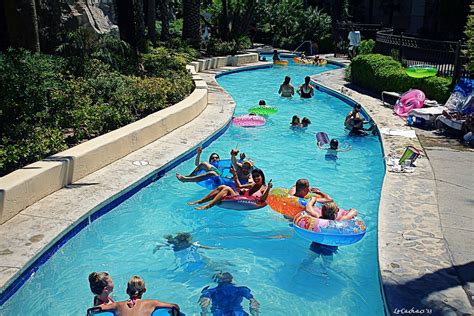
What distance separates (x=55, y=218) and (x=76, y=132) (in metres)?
3.26

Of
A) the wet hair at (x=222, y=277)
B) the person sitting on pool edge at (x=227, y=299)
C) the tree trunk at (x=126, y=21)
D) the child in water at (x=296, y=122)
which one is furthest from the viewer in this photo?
the tree trunk at (x=126, y=21)

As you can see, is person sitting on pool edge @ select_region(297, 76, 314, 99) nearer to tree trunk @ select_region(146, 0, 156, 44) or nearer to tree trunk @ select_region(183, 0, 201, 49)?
tree trunk @ select_region(146, 0, 156, 44)

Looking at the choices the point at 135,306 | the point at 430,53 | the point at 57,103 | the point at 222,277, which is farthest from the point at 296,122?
the point at 135,306

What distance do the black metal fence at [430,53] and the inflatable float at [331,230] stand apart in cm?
931

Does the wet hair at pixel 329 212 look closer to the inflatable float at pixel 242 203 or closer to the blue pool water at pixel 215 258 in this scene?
the blue pool water at pixel 215 258

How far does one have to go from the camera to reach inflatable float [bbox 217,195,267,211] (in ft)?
27.3

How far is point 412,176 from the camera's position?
380 inches

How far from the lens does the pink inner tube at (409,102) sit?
48.3ft

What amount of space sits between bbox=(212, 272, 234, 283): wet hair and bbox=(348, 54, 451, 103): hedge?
10.6m

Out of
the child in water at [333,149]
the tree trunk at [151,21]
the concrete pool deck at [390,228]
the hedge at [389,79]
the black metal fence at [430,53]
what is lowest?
the child in water at [333,149]

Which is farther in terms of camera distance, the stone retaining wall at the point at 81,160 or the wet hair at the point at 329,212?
the stone retaining wall at the point at 81,160

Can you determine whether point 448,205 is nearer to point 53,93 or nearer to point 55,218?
point 55,218

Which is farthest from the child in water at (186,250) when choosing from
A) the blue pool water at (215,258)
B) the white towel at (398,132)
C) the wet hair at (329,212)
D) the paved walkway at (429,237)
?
the white towel at (398,132)

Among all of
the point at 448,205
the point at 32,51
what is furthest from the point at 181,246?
the point at 32,51
